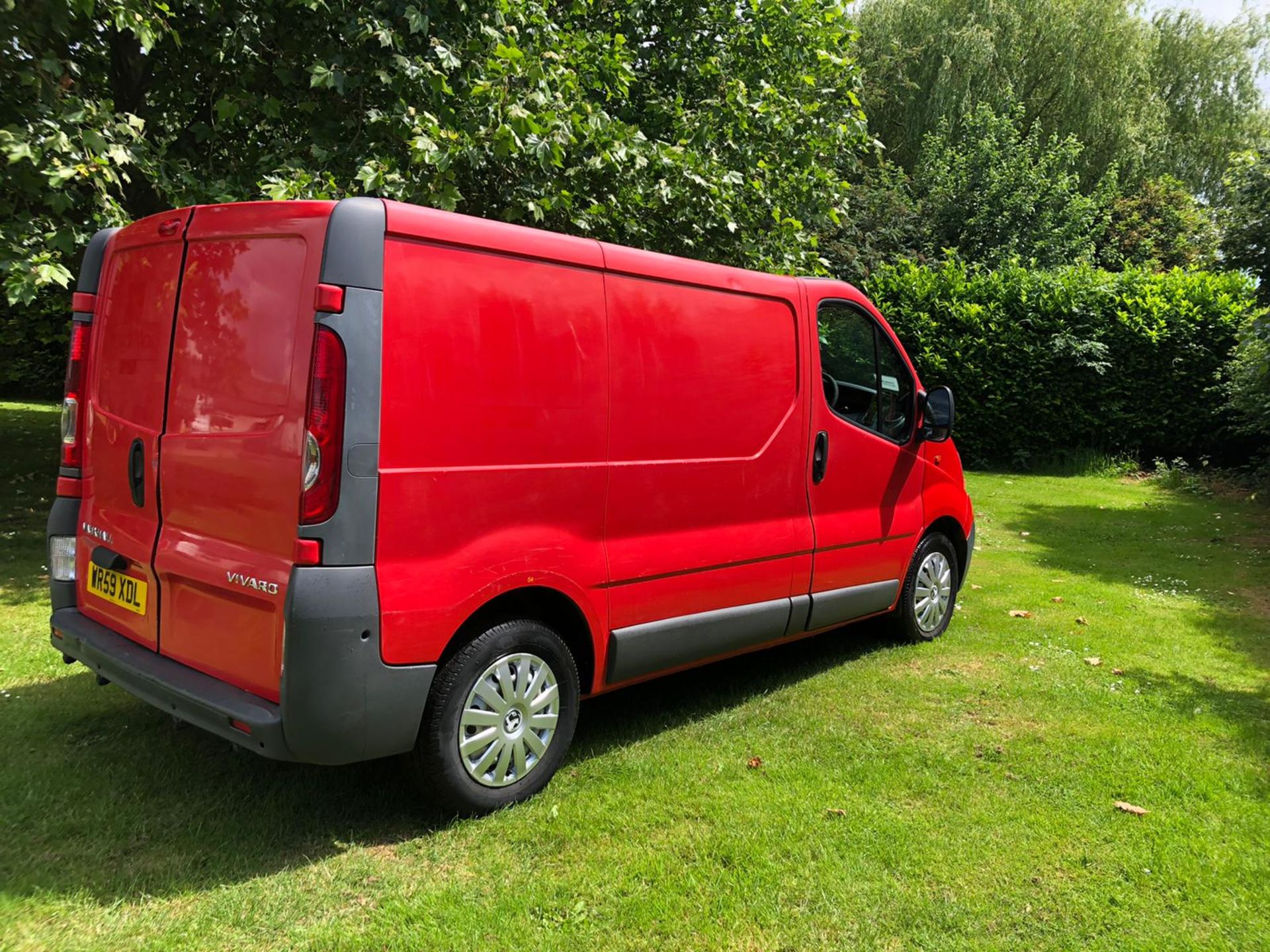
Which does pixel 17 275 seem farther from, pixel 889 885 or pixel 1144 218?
pixel 1144 218

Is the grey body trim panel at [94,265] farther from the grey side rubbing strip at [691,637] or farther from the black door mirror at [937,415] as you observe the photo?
the black door mirror at [937,415]

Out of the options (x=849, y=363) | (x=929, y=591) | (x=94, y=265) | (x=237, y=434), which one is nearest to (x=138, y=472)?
(x=237, y=434)

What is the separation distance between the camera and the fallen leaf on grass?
3.69 m

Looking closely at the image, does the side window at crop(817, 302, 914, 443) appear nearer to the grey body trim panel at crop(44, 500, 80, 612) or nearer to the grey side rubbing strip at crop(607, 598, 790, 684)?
the grey side rubbing strip at crop(607, 598, 790, 684)

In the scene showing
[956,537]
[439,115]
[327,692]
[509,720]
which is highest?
[439,115]

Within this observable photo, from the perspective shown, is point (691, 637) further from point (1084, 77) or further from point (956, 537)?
point (1084, 77)

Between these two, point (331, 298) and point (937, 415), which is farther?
point (937, 415)

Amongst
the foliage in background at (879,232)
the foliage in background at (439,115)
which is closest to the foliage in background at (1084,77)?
the foliage in background at (879,232)

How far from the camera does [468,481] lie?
3.25m

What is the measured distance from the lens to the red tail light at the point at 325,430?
2.91 metres

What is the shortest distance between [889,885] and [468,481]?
202 centimetres

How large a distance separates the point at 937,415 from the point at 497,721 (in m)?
3.44

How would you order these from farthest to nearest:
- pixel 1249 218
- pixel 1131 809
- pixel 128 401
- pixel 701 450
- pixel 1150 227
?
1. pixel 1150 227
2. pixel 1249 218
3. pixel 701 450
4. pixel 1131 809
5. pixel 128 401

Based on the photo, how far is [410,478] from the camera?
Answer: 3070 mm
